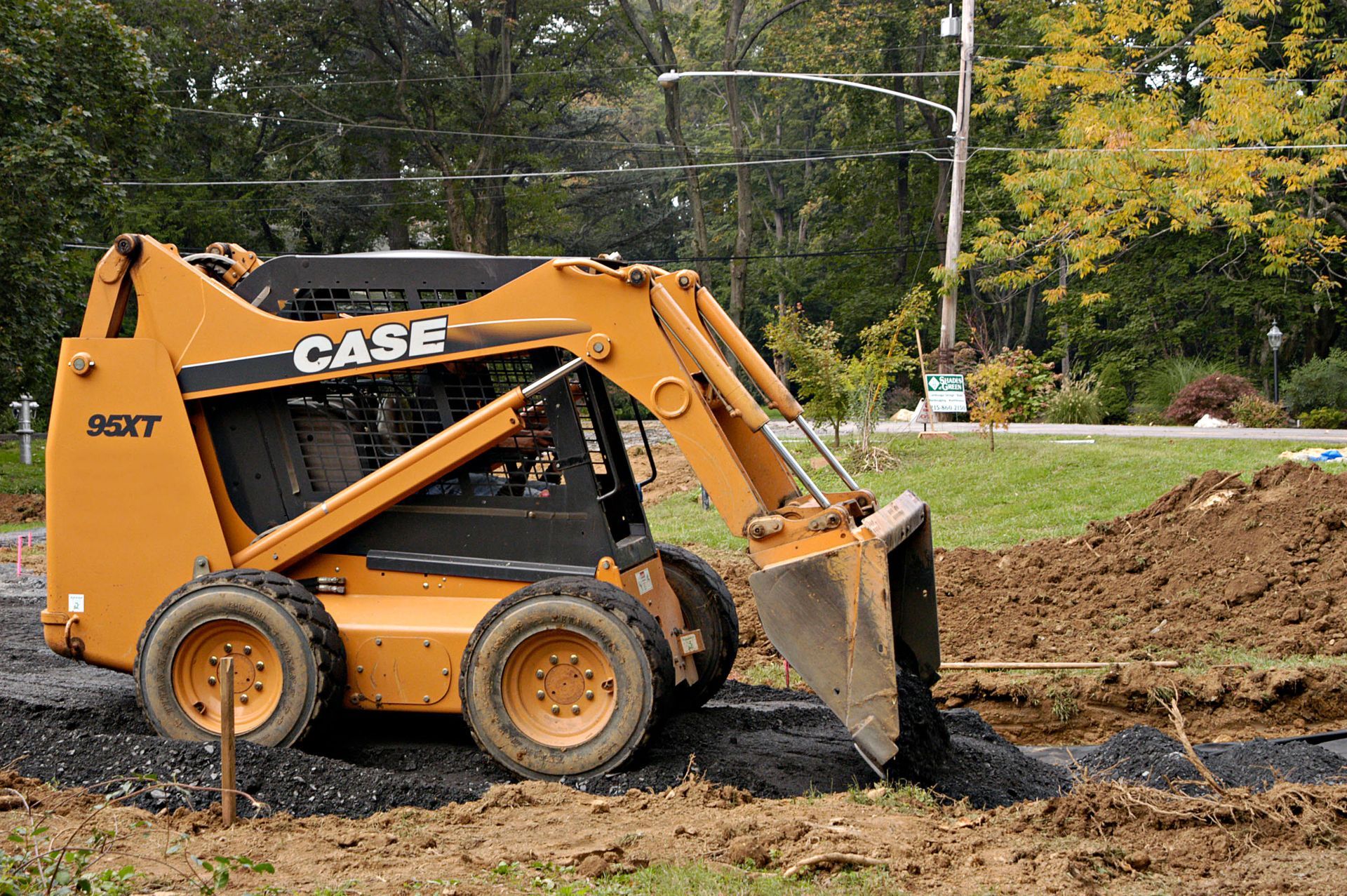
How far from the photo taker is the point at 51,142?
19203 mm

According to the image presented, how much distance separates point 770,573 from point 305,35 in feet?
119

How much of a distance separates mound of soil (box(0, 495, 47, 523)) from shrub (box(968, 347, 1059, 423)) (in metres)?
15.4

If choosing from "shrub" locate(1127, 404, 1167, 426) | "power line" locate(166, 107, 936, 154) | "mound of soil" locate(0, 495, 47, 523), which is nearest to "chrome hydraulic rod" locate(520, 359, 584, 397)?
"mound of soil" locate(0, 495, 47, 523)

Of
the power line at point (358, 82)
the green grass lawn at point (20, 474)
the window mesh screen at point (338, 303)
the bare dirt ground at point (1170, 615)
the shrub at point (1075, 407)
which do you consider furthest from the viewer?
the power line at point (358, 82)

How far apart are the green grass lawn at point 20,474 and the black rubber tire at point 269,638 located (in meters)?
14.0

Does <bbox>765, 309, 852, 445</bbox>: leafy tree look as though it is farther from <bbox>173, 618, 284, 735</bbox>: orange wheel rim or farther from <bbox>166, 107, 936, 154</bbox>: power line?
<bbox>166, 107, 936, 154</bbox>: power line

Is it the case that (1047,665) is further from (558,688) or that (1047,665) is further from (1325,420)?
(1325,420)

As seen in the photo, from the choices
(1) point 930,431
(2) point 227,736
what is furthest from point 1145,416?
(2) point 227,736

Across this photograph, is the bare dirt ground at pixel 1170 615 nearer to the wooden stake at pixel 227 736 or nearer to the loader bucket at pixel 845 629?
the loader bucket at pixel 845 629

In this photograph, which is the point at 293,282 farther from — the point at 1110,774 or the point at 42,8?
the point at 42,8

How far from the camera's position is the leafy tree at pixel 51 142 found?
62.3 feet

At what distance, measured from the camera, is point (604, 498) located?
20.9 ft

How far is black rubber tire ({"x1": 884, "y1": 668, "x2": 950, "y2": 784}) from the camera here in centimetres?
587

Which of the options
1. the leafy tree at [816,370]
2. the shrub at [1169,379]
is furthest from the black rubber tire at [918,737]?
the shrub at [1169,379]
